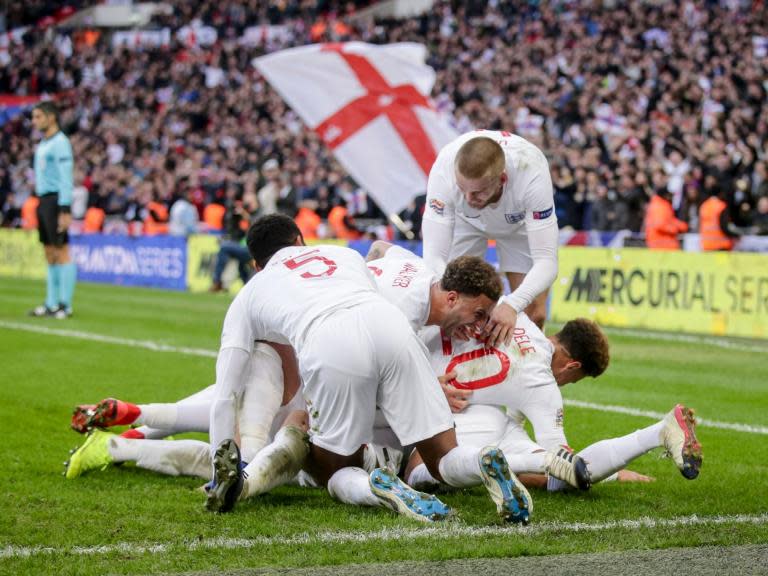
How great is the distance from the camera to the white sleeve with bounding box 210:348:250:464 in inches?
225

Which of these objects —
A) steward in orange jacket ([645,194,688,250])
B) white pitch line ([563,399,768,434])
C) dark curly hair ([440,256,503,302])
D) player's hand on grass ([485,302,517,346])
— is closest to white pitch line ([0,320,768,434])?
white pitch line ([563,399,768,434])

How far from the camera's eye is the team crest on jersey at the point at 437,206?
302 inches

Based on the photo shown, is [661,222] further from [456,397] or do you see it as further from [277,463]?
[277,463]

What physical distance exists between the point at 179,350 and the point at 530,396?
6.97m

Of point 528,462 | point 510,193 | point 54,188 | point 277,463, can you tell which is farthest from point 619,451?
point 54,188

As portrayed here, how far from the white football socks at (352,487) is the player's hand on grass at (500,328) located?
0.99m

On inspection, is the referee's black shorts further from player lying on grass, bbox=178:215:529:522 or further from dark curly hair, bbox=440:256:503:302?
dark curly hair, bbox=440:256:503:302

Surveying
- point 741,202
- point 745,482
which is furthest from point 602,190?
point 745,482

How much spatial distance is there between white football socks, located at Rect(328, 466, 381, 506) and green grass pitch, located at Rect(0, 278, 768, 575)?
55 mm

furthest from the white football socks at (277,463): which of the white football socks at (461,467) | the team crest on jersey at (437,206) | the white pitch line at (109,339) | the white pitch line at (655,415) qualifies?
the white pitch line at (109,339)

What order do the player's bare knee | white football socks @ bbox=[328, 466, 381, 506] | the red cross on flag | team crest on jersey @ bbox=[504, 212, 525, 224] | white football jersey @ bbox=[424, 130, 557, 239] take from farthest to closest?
the red cross on flag
team crest on jersey @ bbox=[504, 212, 525, 224]
white football jersey @ bbox=[424, 130, 557, 239]
the player's bare knee
white football socks @ bbox=[328, 466, 381, 506]

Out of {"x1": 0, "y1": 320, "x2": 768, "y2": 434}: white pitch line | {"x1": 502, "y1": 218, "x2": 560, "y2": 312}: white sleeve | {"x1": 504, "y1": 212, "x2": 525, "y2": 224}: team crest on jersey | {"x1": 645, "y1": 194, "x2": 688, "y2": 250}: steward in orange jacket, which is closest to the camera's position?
{"x1": 502, "y1": 218, "x2": 560, "y2": 312}: white sleeve

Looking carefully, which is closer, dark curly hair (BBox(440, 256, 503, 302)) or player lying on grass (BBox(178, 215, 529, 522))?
player lying on grass (BBox(178, 215, 529, 522))

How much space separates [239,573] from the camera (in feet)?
14.3
